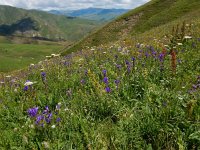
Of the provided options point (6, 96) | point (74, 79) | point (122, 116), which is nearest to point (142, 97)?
point (122, 116)

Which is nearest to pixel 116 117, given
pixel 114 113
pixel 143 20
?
pixel 114 113

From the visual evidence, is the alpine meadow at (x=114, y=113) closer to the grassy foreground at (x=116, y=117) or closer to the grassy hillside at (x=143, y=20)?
the grassy foreground at (x=116, y=117)

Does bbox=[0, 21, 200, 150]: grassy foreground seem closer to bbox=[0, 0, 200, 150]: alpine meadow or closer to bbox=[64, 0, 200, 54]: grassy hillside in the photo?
bbox=[0, 0, 200, 150]: alpine meadow

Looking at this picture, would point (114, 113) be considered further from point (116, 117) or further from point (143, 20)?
point (143, 20)

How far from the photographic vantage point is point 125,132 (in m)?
4.38

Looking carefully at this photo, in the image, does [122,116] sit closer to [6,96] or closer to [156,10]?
[6,96]

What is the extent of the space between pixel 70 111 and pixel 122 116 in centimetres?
88

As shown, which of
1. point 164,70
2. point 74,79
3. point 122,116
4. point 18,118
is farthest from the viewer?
point 74,79

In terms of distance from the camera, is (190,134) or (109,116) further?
(109,116)

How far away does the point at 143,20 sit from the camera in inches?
2507

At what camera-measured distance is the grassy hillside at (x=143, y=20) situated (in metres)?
55.5

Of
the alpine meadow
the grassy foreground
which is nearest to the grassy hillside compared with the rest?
the alpine meadow

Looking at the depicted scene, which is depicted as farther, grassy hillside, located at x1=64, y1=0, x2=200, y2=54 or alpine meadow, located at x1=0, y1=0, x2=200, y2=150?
grassy hillside, located at x1=64, y1=0, x2=200, y2=54

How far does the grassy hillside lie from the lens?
55500mm
